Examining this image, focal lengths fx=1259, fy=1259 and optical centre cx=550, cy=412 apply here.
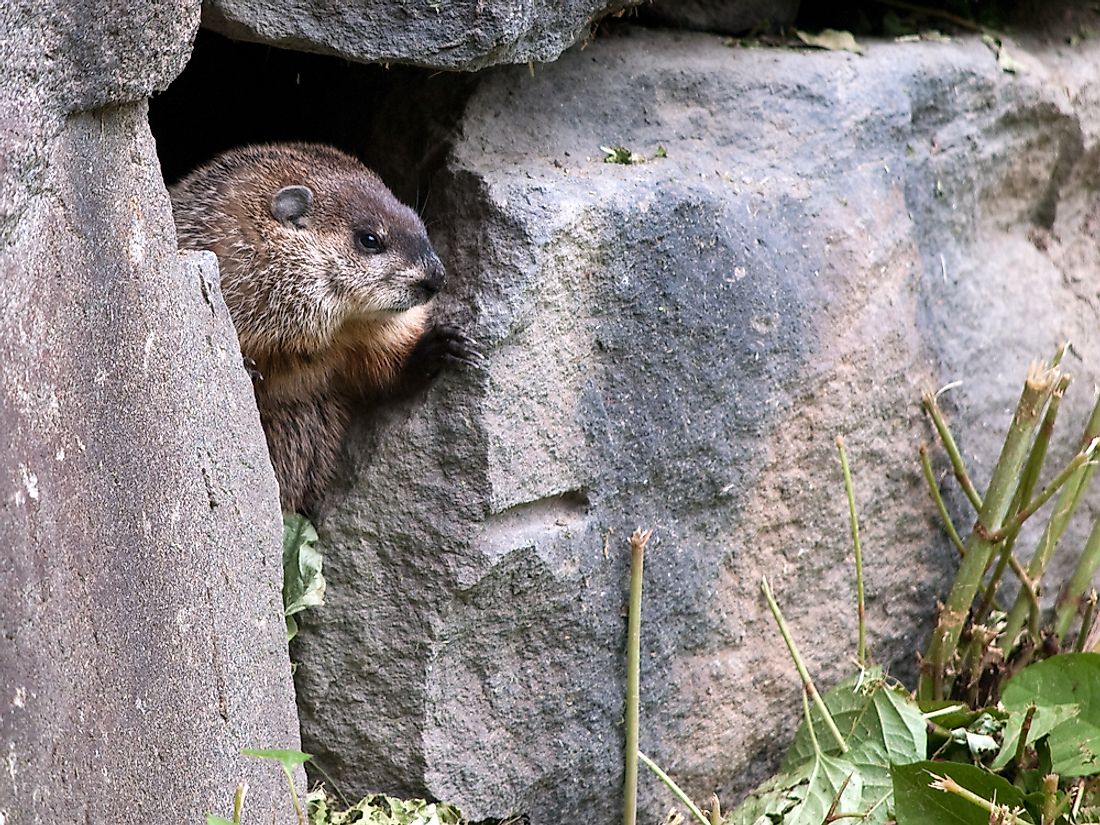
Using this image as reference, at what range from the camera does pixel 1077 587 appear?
480cm

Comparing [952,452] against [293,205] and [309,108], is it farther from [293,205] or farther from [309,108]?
[309,108]

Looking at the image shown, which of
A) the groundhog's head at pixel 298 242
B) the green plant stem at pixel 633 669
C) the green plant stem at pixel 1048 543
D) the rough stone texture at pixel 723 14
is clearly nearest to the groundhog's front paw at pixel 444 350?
the groundhog's head at pixel 298 242

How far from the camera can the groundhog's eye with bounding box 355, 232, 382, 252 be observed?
4.07m

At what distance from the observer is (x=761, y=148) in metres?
4.36

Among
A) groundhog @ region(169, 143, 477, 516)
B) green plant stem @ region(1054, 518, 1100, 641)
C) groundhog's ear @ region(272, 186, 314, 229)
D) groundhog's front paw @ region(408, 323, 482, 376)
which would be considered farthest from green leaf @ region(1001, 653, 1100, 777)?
groundhog's ear @ region(272, 186, 314, 229)

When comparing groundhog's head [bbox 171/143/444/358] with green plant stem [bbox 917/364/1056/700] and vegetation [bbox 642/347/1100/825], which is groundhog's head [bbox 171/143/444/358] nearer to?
vegetation [bbox 642/347/1100/825]

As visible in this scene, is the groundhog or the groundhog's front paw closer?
the groundhog's front paw

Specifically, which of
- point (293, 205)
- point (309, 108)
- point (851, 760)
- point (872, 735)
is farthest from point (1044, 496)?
point (309, 108)

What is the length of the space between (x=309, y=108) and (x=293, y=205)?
2.21 feet

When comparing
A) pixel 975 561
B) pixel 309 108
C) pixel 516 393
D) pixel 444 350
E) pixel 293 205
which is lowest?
pixel 975 561

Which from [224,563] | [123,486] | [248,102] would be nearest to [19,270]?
[123,486]

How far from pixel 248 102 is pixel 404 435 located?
1718mm

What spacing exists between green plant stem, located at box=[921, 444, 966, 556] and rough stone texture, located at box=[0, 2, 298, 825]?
8.20 feet

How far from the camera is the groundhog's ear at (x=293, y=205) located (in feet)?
13.4
